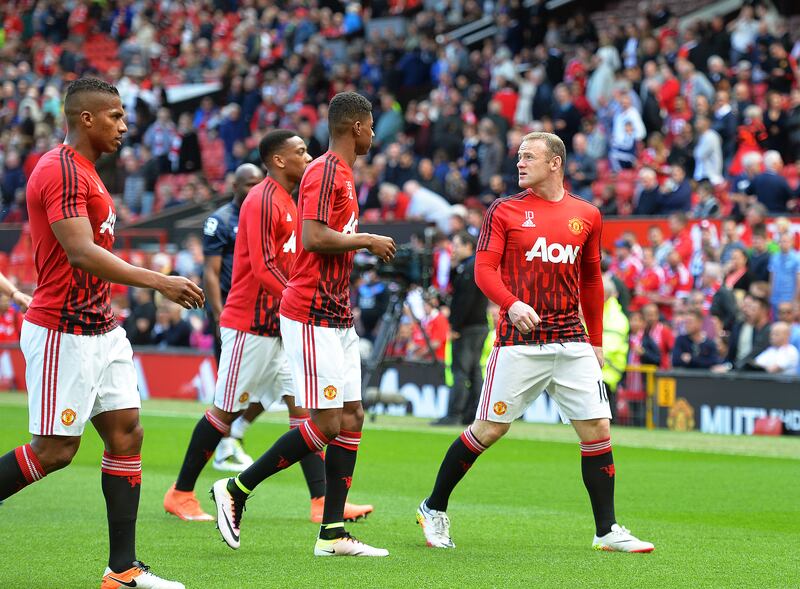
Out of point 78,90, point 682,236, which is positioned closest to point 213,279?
point 78,90

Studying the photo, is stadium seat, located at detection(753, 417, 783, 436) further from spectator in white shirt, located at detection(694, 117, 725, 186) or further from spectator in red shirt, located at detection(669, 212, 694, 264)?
spectator in white shirt, located at detection(694, 117, 725, 186)

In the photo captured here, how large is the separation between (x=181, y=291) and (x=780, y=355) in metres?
10.9

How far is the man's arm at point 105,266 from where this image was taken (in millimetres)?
5445

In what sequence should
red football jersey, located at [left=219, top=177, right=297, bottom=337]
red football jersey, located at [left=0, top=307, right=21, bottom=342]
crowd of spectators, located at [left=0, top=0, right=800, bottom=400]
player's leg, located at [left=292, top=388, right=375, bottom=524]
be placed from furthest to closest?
red football jersey, located at [left=0, top=307, right=21, bottom=342], crowd of spectators, located at [left=0, top=0, right=800, bottom=400], player's leg, located at [left=292, top=388, right=375, bottom=524], red football jersey, located at [left=219, top=177, right=297, bottom=337]

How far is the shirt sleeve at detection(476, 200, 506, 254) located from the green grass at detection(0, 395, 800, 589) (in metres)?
1.68

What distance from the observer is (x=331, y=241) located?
21.9 ft

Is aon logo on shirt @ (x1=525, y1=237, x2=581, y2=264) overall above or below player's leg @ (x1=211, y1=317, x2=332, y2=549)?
above

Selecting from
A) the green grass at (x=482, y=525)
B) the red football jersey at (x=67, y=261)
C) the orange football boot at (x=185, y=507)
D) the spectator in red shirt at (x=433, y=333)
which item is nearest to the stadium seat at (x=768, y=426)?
the green grass at (x=482, y=525)

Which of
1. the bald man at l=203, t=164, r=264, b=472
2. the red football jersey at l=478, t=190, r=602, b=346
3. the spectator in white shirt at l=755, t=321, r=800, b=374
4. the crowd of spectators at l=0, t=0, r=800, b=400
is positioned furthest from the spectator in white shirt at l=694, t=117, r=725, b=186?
the red football jersey at l=478, t=190, r=602, b=346

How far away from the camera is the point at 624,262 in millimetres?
17500

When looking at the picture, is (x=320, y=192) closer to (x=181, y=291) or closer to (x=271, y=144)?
(x=181, y=291)

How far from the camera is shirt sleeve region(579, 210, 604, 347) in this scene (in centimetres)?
728

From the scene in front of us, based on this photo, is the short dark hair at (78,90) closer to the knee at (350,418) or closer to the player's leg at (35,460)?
the player's leg at (35,460)

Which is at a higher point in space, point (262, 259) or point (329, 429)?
point (262, 259)
